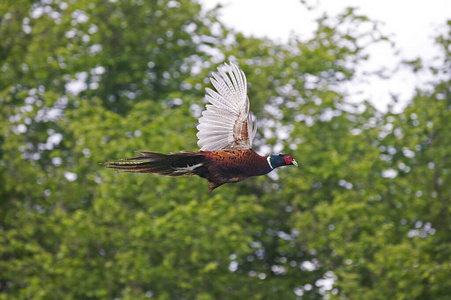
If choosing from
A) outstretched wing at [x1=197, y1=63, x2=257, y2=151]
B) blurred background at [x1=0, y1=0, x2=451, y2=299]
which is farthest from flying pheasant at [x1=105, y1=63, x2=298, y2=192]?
blurred background at [x1=0, y1=0, x2=451, y2=299]

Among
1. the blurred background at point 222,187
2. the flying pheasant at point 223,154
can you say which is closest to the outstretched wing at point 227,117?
the flying pheasant at point 223,154

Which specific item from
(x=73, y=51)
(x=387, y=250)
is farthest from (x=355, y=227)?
(x=73, y=51)

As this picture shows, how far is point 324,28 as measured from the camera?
62.3 ft

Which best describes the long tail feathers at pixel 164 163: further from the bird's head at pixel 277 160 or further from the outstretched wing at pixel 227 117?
the bird's head at pixel 277 160

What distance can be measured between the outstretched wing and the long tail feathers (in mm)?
297

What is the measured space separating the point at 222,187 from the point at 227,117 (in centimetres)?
971

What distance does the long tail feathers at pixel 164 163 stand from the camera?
5336mm

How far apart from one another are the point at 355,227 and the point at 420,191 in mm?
1943

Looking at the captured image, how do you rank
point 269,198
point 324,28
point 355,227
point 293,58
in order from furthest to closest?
point 324,28, point 293,58, point 269,198, point 355,227

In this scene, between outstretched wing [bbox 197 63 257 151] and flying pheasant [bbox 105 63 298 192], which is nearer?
flying pheasant [bbox 105 63 298 192]

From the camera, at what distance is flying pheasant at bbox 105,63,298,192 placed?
17.5 feet

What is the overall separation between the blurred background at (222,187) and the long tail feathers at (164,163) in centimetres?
840

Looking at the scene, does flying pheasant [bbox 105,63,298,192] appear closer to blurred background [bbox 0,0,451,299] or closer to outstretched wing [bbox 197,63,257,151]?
outstretched wing [bbox 197,63,257,151]

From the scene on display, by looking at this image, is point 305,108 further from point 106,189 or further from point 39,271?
point 39,271
